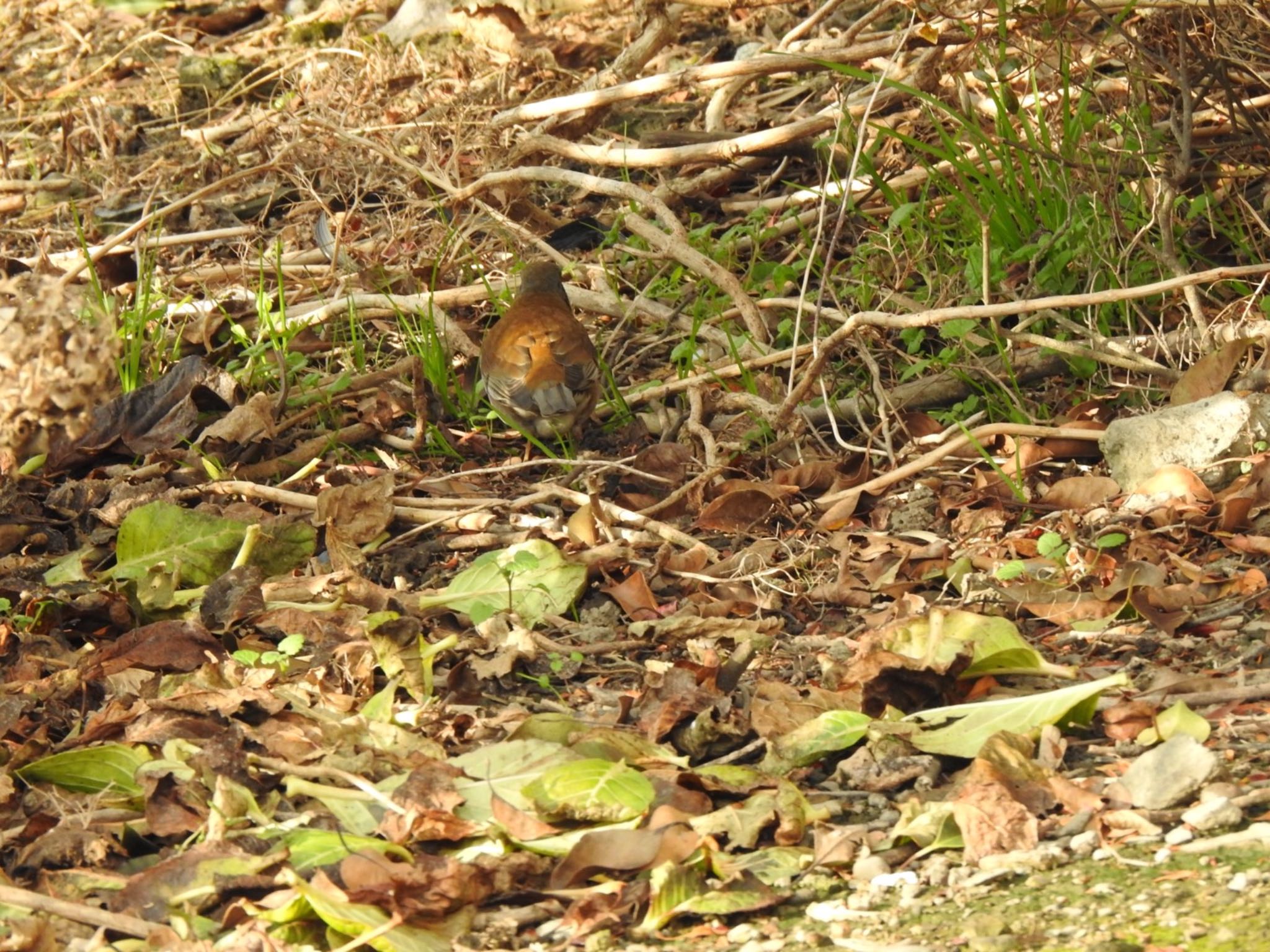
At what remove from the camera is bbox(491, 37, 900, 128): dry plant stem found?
6.28 metres

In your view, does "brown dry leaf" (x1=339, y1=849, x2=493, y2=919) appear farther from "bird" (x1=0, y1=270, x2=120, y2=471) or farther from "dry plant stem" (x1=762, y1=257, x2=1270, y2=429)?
"dry plant stem" (x1=762, y1=257, x2=1270, y2=429)

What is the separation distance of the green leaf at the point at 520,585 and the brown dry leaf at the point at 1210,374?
2052 millimetres

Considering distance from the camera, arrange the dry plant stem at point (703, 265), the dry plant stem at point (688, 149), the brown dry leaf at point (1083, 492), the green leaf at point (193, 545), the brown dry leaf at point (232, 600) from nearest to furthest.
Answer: the brown dry leaf at point (232, 600) < the green leaf at point (193, 545) < the brown dry leaf at point (1083, 492) < the dry plant stem at point (703, 265) < the dry plant stem at point (688, 149)

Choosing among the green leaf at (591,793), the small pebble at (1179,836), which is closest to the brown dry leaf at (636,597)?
the green leaf at (591,793)

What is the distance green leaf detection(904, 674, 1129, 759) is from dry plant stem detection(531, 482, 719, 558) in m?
1.50

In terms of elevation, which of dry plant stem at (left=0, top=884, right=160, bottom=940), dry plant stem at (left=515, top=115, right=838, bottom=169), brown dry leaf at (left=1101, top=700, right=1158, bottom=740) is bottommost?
dry plant stem at (left=0, top=884, right=160, bottom=940)

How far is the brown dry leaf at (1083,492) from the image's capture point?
4.68 metres

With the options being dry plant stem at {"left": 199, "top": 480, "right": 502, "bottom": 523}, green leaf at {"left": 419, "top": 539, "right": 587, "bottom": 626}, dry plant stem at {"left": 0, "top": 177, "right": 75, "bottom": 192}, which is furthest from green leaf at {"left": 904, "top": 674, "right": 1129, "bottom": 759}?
dry plant stem at {"left": 0, "top": 177, "right": 75, "bottom": 192}

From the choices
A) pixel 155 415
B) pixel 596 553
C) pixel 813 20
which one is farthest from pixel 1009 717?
pixel 813 20

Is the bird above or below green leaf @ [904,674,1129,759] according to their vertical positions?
above

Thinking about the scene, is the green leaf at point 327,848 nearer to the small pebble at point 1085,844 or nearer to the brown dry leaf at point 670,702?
the brown dry leaf at point 670,702

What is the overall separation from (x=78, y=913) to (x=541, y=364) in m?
3.32

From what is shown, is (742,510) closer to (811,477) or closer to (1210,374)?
(811,477)

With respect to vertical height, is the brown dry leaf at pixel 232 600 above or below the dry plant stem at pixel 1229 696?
below
